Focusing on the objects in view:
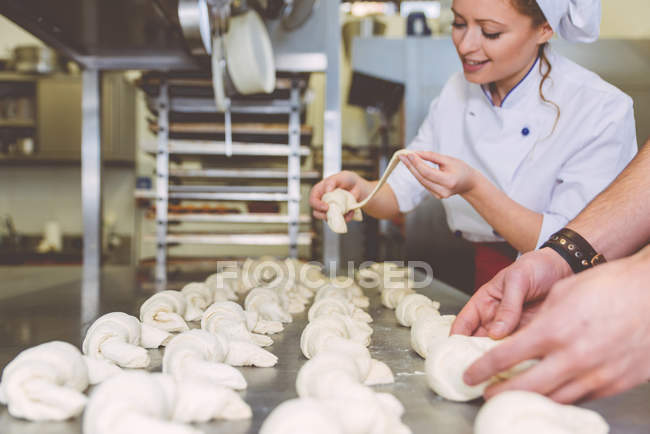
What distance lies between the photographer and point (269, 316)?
4.40 feet

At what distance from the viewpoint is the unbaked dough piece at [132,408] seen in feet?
1.91

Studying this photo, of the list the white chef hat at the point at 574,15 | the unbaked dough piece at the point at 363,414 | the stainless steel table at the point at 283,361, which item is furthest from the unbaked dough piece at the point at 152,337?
the white chef hat at the point at 574,15

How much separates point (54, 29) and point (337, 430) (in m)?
1.94

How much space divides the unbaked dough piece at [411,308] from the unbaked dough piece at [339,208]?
26cm

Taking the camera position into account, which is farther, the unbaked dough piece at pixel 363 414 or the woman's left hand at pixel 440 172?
the woman's left hand at pixel 440 172

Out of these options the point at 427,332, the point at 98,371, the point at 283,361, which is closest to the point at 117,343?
the point at 98,371

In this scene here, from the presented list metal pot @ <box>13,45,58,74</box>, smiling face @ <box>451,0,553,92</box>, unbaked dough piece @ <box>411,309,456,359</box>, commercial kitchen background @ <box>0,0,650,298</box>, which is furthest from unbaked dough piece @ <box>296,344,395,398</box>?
metal pot @ <box>13,45,58,74</box>

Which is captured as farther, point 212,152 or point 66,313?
point 212,152

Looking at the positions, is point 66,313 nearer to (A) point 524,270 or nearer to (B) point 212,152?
(B) point 212,152

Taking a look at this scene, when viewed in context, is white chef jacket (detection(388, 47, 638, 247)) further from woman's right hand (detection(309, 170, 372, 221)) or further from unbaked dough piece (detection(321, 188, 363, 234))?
unbaked dough piece (detection(321, 188, 363, 234))

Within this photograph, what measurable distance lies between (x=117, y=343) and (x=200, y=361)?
8.4 inches

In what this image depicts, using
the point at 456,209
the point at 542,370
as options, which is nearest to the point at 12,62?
the point at 456,209

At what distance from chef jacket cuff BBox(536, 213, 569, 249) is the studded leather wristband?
0.30 m

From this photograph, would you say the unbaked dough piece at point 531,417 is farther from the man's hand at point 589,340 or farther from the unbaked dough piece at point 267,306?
the unbaked dough piece at point 267,306
